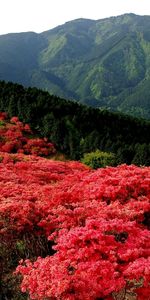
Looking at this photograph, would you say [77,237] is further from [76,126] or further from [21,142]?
[76,126]

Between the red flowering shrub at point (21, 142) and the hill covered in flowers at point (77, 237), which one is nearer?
the hill covered in flowers at point (77, 237)

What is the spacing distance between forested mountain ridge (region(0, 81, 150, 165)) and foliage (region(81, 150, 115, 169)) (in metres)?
0.92

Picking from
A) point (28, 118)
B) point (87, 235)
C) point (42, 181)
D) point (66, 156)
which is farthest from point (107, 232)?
point (28, 118)

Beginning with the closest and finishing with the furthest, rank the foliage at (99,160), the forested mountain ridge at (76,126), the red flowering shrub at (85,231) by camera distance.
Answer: the red flowering shrub at (85,231) → the foliage at (99,160) → the forested mountain ridge at (76,126)

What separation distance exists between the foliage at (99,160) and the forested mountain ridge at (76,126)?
918 millimetres

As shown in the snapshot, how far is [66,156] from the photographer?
5247 cm

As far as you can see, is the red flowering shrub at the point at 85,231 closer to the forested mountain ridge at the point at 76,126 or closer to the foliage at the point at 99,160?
the foliage at the point at 99,160

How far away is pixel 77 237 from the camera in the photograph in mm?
12570

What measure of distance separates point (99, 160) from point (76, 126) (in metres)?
9.88

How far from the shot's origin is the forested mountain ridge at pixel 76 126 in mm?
48062

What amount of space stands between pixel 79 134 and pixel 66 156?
337cm

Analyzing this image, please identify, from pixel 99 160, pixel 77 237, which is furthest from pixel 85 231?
pixel 99 160

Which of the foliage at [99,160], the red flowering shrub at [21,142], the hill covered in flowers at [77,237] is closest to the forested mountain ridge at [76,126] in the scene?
the foliage at [99,160]

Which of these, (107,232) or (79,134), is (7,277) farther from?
(79,134)
